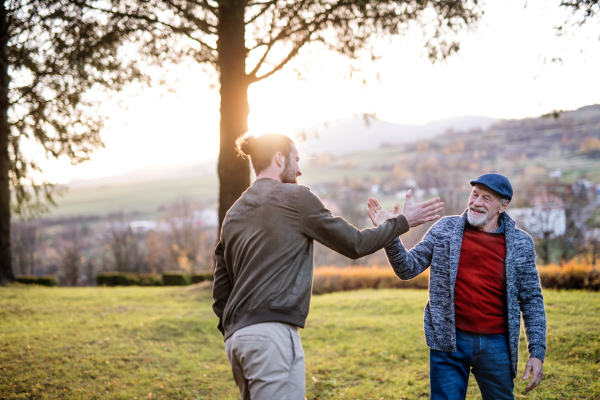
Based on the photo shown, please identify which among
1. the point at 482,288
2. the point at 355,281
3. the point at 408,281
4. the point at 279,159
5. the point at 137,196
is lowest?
the point at 355,281

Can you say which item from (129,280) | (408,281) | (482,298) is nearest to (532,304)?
(482,298)

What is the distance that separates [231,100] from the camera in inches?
327

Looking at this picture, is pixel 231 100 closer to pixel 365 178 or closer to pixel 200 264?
pixel 200 264

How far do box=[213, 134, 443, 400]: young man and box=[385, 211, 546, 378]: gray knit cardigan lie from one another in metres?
0.70

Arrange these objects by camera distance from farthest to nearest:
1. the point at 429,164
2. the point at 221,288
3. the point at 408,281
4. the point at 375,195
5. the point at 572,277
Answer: the point at 429,164, the point at 375,195, the point at 408,281, the point at 572,277, the point at 221,288

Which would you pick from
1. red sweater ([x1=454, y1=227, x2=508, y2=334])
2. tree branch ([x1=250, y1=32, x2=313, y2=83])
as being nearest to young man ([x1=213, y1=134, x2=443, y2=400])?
red sweater ([x1=454, y1=227, x2=508, y2=334])

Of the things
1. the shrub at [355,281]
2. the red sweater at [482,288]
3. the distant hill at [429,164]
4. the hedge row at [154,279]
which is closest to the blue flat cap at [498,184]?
the red sweater at [482,288]

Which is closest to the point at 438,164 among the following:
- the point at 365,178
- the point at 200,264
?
the point at 365,178

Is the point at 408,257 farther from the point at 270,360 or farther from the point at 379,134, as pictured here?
the point at 379,134

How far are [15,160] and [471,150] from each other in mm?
105759

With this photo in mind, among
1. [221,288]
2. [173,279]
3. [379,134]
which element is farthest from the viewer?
[379,134]

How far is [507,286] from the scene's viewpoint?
10.4ft

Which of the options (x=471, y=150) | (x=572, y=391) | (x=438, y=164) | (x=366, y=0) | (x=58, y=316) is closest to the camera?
(x=572, y=391)

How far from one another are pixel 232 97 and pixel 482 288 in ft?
20.2
